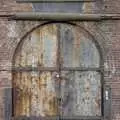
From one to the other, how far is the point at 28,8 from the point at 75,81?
1.86 metres

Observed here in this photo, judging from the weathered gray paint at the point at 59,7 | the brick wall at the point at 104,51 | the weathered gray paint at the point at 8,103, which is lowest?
the weathered gray paint at the point at 8,103

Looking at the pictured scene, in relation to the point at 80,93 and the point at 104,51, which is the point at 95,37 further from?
the point at 80,93

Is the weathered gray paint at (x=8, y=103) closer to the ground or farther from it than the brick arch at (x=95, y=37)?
closer to the ground

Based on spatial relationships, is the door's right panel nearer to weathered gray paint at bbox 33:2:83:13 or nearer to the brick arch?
the brick arch

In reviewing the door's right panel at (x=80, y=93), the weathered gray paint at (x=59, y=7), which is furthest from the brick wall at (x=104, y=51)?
the door's right panel at (x=80, y=93)

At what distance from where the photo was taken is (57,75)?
39.9 ft

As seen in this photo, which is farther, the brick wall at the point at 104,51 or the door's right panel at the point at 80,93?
the door's right panel at the point at 80,93

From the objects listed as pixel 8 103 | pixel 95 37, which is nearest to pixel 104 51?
pixel 95 37

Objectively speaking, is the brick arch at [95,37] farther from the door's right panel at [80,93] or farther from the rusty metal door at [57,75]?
the door's right panel at [80,93]

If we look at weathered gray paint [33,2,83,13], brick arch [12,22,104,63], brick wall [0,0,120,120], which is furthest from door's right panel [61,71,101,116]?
weathered gray paint [33,2,83,13]

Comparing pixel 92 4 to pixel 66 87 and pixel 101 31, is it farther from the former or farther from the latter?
pixel 66 87

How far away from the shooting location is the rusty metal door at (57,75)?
12172 millimetres

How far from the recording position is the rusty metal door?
12172 mm

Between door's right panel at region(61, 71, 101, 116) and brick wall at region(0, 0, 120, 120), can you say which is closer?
brick wall at region(0, 0, 120, 120)
